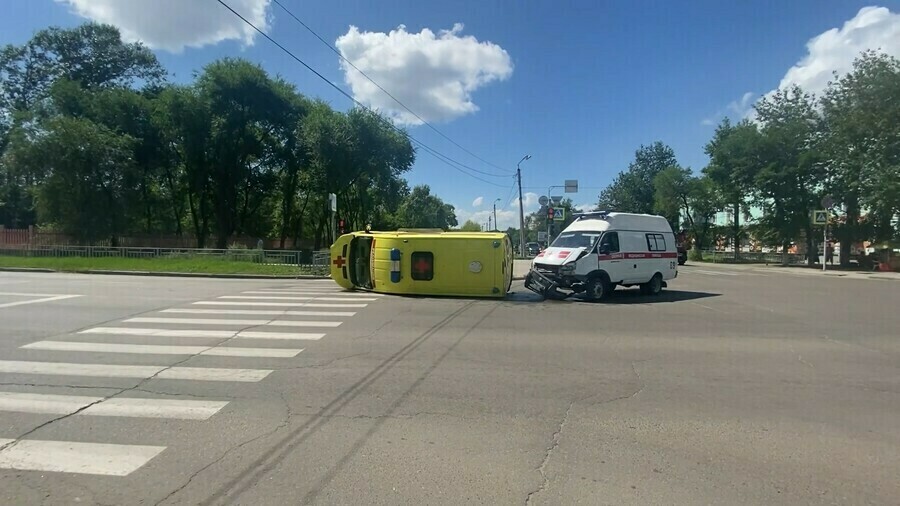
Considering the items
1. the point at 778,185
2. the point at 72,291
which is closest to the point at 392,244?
the point at 72,291

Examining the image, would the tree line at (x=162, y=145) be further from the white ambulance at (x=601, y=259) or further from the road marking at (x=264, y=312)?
the road marking at (x=264, y=312)

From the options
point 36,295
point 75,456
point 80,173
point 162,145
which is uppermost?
point 162,145

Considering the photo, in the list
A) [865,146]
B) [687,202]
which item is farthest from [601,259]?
[687,202]

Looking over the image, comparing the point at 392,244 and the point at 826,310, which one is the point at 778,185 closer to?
the point at 826,310

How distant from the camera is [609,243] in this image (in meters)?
16.1

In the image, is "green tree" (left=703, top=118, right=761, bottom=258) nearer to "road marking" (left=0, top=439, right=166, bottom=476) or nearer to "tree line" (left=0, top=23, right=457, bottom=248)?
"tree line" (left=0, top=23, right=457, bottom=248)

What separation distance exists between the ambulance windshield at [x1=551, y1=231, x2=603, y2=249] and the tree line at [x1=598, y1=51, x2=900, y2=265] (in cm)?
2465

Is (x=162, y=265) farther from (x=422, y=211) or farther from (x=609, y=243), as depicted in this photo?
(x=422, y=211)

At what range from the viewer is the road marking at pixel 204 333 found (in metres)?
9.28

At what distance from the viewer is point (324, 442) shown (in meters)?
4.68

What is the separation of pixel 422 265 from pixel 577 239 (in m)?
4.70

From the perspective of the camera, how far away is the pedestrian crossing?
4.47m

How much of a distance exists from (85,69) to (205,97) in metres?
16.1

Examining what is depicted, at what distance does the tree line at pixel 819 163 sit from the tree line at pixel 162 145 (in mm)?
26530
